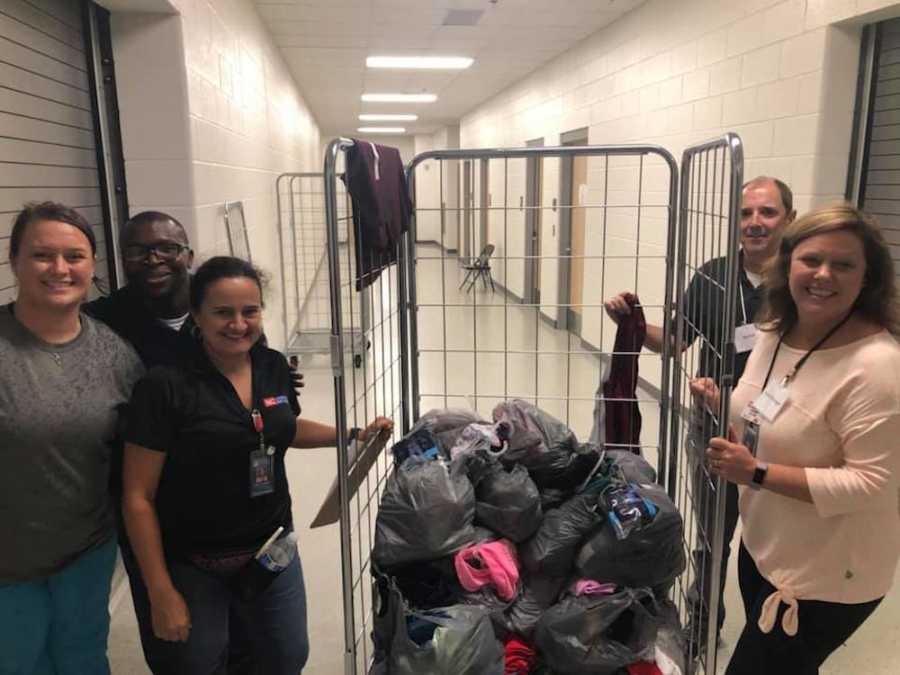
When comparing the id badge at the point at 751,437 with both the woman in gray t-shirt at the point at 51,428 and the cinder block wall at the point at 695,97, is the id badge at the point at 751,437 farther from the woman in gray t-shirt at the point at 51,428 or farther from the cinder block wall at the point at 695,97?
the woman in gray t-shirt at the point at 51,428

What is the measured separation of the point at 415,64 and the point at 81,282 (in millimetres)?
6701

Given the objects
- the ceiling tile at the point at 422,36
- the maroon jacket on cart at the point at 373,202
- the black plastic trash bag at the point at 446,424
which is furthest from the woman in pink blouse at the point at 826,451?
the ceiling tile at the point at 422,36

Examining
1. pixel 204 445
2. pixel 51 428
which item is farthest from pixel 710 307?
pixel 51 428

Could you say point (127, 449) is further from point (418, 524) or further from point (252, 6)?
point (252, 6)

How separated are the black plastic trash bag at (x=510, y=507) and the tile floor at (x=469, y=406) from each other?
0.39 meters

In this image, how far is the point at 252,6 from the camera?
4.75 m

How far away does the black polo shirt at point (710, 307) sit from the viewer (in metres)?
1.91

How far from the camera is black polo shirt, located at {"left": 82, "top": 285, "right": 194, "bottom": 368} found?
5.17ft

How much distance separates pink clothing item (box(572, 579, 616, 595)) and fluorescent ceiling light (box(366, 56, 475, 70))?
6373mm

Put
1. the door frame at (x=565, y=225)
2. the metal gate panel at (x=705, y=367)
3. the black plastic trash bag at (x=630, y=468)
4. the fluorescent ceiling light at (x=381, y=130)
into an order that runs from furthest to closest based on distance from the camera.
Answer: the fluorescent ceiling light at (x=381, y=130) → the door frame at (x=565, y=225) → the black plastic trash bag at (x=630, y=468) → the metal gate panel at (x=705, y=367)

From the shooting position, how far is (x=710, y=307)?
6.30ft

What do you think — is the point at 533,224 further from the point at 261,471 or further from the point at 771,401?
the point at 261,471

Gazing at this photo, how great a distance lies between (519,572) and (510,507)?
0.19 meters

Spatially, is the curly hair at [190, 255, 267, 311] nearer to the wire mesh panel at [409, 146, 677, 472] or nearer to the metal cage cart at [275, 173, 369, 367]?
the wire mesh panel at [409, 146, 677, 472]
